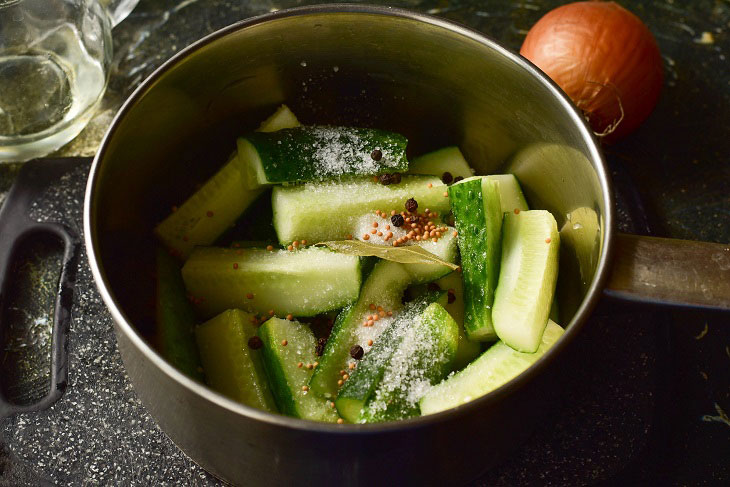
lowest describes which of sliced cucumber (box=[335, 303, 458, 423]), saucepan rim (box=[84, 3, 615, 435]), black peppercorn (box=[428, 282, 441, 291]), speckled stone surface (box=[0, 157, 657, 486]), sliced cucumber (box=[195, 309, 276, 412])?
speckled stone surface (box=[0, 157, 657, 486])

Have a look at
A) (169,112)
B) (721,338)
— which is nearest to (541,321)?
(721,338)

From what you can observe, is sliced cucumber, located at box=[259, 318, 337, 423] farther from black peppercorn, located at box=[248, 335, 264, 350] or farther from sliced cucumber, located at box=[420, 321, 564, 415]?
sliced cucumber, located at box=[420, 321, 564, 415]

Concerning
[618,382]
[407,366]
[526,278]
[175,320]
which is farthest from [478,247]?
[175,320]

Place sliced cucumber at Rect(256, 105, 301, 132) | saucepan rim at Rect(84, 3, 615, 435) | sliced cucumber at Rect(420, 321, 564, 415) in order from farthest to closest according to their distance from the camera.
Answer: sliced cucumber at Rect(256, 105, 301, 132) < sliced cucumber at Rect(420, 321, 564, 415) < saucepan rim at Rect(84, 3, 615, 435)

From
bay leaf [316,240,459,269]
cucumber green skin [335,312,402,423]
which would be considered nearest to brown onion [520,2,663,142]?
bay leaf [316,240,459,269]

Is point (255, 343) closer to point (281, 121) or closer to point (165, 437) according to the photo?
point (165, 437)

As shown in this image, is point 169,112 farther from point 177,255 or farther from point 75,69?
point 75,69
